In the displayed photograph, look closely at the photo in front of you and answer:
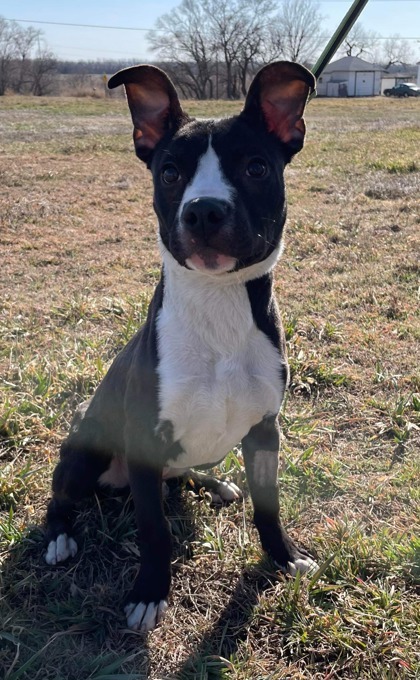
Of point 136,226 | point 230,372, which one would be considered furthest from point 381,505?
point 136,226

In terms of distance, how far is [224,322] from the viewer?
212cm

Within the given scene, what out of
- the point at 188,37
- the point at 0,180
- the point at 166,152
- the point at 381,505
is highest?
the point at 188,37

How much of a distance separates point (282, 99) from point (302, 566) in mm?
1762

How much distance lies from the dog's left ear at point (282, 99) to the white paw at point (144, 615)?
1.75 meters

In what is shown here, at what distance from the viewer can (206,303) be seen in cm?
212

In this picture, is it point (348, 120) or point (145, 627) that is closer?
point (145, 627)

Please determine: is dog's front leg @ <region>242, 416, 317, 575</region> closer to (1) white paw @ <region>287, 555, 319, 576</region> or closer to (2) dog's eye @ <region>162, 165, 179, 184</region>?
(1) white paw @ <region>287, 555, 319, 576</region>

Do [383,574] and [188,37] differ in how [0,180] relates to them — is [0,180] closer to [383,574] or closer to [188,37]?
[383,574]

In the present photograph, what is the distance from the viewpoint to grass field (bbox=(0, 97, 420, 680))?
209cm

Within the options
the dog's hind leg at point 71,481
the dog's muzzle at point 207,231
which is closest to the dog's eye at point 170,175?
the dog's muzzle at point 207,231

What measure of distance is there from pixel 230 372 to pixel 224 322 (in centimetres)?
17

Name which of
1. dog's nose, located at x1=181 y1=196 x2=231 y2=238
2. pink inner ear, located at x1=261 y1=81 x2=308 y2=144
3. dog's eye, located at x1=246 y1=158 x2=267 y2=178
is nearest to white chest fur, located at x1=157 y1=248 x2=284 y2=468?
dog's nose, located at x1=181 y1=196 x2=231 y2=238

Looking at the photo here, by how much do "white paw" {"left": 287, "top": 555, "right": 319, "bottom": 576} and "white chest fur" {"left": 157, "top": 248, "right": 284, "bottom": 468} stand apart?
0.65 m

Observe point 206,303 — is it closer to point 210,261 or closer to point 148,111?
point 210,261
